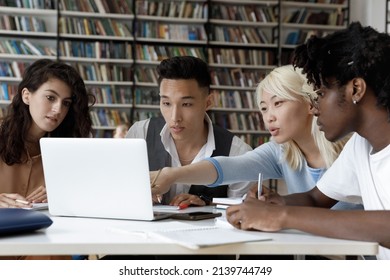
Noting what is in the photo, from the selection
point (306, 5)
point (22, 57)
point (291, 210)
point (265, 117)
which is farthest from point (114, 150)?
point (306, 5)

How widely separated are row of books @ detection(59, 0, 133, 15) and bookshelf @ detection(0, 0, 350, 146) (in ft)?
0.04

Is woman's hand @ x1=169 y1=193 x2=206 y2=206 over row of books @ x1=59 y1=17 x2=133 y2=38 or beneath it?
beneath

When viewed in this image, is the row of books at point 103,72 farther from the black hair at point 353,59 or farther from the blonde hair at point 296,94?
the black hair at point 353,59

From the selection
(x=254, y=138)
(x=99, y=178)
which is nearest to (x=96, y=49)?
(x=254, y=138)

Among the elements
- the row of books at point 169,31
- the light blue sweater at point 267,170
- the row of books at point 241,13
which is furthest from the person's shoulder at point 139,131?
the row of books at point 241,13

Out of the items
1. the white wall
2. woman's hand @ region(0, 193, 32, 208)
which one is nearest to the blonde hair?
woman's hand @ region(0, 193, 32, 208)

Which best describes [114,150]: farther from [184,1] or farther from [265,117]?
[184,1]

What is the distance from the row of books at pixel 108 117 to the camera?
20.3 ft

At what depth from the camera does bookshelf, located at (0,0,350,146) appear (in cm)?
607

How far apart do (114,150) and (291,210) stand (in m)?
0.46

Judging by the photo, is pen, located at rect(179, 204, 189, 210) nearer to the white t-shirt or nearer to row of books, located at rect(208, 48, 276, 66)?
Answer: the white t-shirt

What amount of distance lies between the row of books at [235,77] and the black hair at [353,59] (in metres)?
5.07

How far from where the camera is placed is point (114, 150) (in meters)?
1.37

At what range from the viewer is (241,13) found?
650 cm
